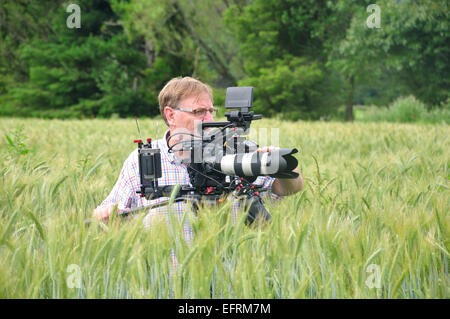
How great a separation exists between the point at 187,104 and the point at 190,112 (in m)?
0.05

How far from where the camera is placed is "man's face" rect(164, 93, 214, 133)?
2.11m

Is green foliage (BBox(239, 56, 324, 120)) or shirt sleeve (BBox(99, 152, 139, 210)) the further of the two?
green foliage (BBox(239, 56, 324, 120))

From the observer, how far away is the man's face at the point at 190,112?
211 centimetres

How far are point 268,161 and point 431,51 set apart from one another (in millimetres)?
16566

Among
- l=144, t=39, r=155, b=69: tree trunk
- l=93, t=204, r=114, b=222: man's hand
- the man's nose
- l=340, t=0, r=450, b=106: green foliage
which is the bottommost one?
l=93, t=204, r=114, b=222: man's hand

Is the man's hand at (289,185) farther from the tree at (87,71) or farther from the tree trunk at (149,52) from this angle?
the tree trunk at (149,52)

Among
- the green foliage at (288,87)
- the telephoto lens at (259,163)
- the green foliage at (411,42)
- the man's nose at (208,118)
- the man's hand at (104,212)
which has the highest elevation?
the green foliage at (411,42)

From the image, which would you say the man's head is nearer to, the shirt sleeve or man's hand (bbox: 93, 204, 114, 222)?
the shirt sleeve

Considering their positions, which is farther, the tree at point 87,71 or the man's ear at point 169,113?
the tree at point 87,71

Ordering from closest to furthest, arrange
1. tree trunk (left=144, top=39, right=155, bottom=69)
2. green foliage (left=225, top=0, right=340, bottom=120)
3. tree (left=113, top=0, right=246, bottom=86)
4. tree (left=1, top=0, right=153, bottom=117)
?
green foliage (left=225, top=0, right=340, bottom=120)
tree (left=113, top=0, right=246, bottom=86)
tree (left=1, top=0, right=153, bottom=117)
tree trunk (left=144, top=39, right=155, bottom=69)

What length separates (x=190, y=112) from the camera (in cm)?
212

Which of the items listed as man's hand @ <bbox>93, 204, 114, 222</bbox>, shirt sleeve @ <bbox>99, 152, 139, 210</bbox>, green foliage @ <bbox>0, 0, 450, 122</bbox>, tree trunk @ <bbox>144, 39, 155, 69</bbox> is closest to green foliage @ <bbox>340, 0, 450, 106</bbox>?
green foliage @ <bbox>0, 0, 450, 122</bbox>

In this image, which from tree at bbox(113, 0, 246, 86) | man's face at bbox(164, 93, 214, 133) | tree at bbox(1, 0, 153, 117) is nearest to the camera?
man's face at bbox(164, 93, 214, 133)

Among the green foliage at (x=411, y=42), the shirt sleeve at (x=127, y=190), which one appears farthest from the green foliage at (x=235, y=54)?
the shirt sleeve at (x=127, y=190)
